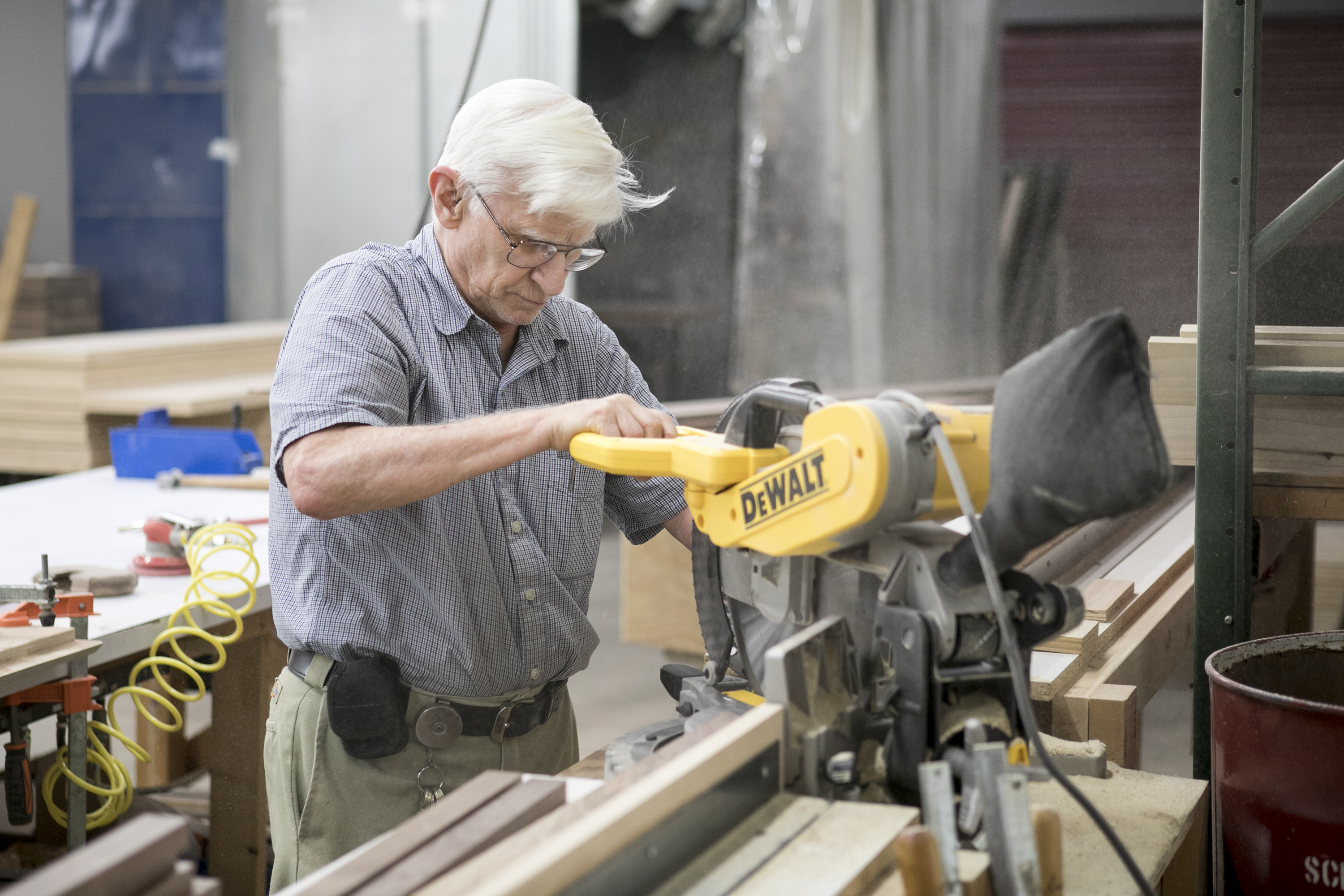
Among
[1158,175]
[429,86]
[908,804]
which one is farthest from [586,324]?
[429,86]

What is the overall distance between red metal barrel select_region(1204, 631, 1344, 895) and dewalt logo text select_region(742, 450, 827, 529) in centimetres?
62

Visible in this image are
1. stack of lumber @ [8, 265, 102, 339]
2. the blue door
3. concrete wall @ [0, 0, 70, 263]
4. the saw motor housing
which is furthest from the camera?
concrete wall @ [0, 0, 70, 263]

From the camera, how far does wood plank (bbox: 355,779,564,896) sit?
3.21 feet

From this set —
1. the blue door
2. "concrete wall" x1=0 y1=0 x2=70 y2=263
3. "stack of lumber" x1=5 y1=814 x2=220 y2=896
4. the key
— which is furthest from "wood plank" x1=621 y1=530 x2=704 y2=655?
"concrete wall" x1=0 y1=0 x2=70 y2=263

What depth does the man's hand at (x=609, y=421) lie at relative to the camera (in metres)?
1.37

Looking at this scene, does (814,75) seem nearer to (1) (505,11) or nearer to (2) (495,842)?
(1) (505,11)

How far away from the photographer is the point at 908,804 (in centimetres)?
120

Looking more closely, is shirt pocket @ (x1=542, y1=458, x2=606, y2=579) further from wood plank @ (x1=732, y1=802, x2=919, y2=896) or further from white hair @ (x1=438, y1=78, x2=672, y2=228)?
wood plank @ (x1=732, y1=802, x2=919, y2=896)

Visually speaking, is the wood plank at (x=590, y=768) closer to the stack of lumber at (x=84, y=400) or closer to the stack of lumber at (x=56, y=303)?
the stack of lumber at (x=84, y=400)

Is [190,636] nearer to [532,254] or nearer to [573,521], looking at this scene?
[573,521]

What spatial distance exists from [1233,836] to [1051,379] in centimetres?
75

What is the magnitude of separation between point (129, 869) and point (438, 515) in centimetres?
81

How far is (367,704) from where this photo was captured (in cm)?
160

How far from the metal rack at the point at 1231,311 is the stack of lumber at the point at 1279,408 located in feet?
0.11
